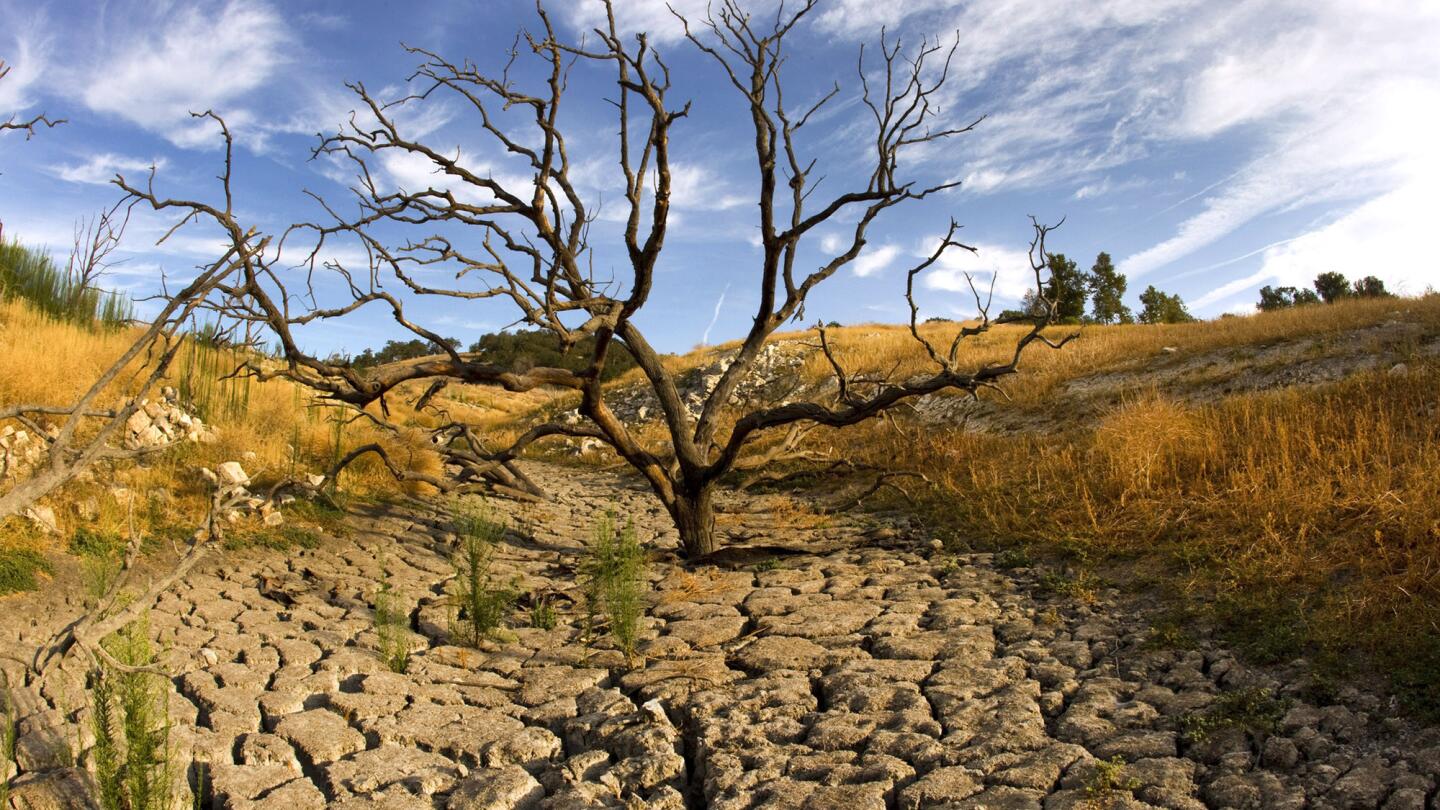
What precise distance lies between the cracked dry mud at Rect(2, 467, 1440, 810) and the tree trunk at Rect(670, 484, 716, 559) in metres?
1.15

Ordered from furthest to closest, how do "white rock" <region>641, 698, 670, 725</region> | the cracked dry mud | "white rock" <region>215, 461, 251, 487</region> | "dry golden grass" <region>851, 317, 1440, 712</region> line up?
"white rock" <region>215, 461, 251, 487</region> < "dry golden grass" <region>851, 317, 1440, 712</region> < "white rock" <region>641, 698, 670, 725</region> < the cracked dry mud

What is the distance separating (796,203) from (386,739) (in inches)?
224

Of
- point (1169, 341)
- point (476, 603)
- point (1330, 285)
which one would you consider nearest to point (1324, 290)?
point (1330, 285)

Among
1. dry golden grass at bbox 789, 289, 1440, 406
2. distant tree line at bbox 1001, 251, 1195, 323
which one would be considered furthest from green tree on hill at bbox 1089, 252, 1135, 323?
dry golden grass at bbox 789, 289, 1440, 406

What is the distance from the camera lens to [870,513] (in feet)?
29.4

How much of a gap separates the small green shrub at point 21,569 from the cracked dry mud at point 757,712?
68cm

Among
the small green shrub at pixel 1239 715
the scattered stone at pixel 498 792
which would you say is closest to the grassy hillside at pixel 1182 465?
the small green shrub at pixel 1239 715

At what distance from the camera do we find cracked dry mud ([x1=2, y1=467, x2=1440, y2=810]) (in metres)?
3.40

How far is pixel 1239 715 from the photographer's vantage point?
149 inches

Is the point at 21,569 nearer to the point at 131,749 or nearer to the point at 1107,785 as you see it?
the point at 131,749

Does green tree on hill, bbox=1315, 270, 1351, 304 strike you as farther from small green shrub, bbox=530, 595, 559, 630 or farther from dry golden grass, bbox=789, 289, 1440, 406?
small green shrub, bbox=530, 595, 559, 630

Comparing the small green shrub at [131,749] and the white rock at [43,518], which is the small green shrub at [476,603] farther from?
the white rock at [43,518]

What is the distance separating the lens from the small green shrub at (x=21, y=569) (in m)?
5.38

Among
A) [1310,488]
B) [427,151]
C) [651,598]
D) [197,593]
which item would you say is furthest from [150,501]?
[1310,488]
